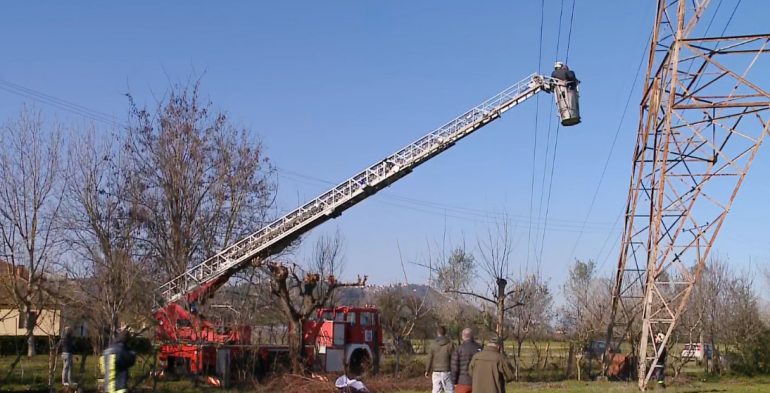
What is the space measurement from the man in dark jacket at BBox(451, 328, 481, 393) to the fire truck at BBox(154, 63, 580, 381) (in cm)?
1069

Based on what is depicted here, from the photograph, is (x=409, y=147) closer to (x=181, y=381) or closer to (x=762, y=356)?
(x=181, y=381)

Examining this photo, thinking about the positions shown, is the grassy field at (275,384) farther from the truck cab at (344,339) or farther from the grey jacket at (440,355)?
the grey jacket at (440,355)

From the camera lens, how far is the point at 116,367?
36.9 ft

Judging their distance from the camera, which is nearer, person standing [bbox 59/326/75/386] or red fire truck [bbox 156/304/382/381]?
person standing [bbox 59/326/75/386]

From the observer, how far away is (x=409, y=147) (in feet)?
84.7

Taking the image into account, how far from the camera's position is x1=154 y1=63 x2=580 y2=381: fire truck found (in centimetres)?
2467

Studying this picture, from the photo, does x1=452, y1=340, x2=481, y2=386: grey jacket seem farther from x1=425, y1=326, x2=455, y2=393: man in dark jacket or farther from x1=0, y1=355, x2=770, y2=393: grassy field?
x1=0, y1=355, x2=770, y2=393: grassy field

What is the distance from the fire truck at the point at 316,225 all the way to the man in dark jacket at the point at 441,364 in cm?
953

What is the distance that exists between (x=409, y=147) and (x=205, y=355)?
8.99 m

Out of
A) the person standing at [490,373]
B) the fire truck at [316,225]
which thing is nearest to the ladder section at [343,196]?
the fire truck at [316,225]

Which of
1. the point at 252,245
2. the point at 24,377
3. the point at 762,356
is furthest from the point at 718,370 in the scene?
the point at 24,377

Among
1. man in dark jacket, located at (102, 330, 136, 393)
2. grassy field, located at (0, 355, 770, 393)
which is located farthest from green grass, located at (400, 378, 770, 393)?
man in dark jacket, located at (102, 330, 136, 393)

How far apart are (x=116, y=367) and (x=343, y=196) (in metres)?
15.1

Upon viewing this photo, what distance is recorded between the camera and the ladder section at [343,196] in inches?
1013
